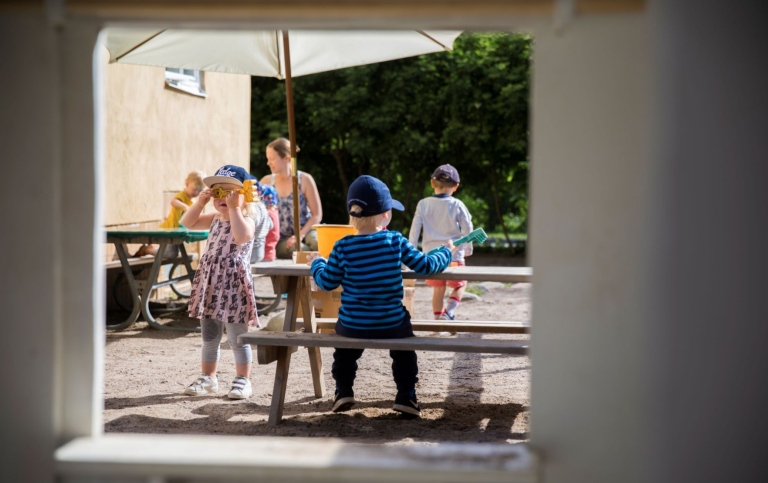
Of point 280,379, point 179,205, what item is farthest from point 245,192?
point 179,205

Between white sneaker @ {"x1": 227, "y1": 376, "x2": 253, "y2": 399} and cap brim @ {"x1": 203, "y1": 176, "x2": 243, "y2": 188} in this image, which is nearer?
cap brim @ {"x1": 203, "y1": 176, "x2": 243, "y2": 188}

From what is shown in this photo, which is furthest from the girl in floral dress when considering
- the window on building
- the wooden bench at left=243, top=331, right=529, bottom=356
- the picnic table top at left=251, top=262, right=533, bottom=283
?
the window on building

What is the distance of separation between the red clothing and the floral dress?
235 centimetres

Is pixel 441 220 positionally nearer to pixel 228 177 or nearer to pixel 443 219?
pixel 443 219

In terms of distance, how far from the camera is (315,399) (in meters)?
5.10

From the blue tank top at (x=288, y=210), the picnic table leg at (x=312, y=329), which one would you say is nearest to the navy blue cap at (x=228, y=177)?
the picnic table leg at (x=312, y=329)

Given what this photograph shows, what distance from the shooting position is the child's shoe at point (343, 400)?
4.60 meters

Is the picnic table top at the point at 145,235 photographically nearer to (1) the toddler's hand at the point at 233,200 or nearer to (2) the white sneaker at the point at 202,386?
(2) the white sneaker at the point at 202,386

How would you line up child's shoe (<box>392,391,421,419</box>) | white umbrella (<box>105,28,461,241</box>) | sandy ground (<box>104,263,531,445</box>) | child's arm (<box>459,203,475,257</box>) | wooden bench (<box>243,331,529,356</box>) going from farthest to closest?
child's arm (<box>459,203,475,257</box>) → white umbrella (<box>105,28,461,241</box>) → child's shoe (<box>392,391,421,419</box>) → sandy ground (<box>104,263,531,445</box>) → wooden bench (<box>243,331,529,356</box>)

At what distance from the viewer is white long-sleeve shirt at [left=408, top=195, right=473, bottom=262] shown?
7.05 meters

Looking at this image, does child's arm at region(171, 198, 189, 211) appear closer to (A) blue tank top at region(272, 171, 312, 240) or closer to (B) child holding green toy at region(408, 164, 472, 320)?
(A) blue tank top at region(272, 171, 312, 240)

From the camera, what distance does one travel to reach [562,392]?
2291 mm

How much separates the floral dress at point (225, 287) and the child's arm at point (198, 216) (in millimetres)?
272

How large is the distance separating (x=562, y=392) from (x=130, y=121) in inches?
297
